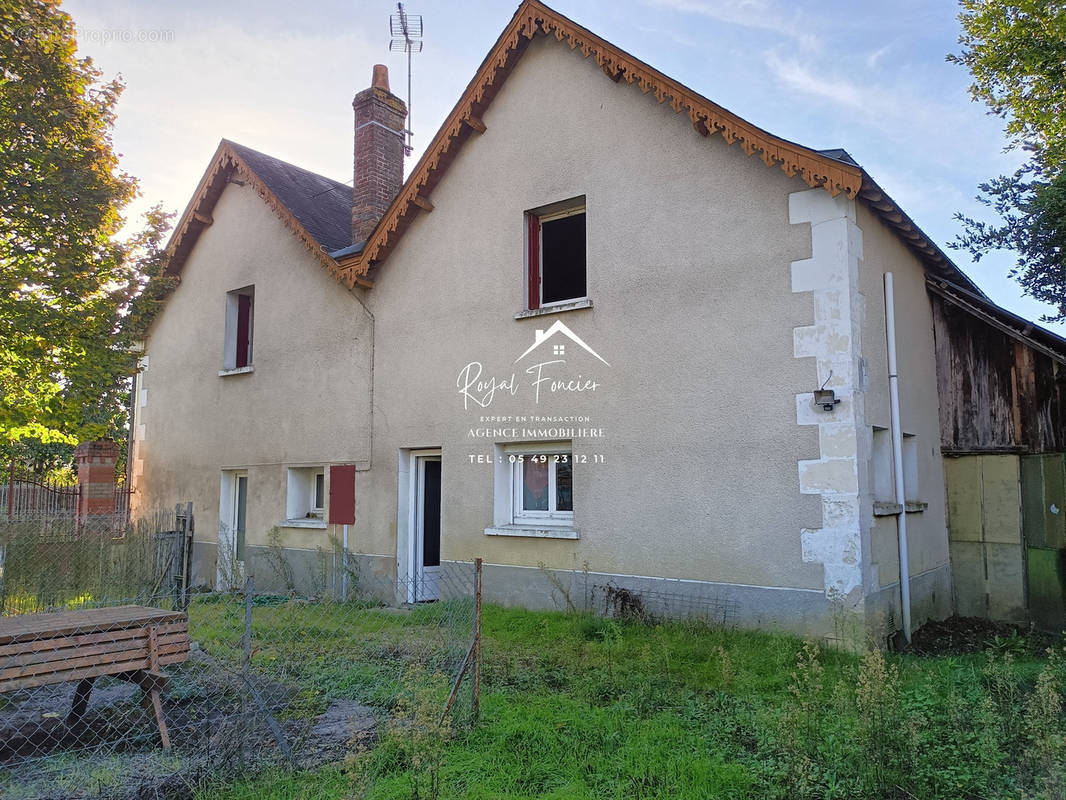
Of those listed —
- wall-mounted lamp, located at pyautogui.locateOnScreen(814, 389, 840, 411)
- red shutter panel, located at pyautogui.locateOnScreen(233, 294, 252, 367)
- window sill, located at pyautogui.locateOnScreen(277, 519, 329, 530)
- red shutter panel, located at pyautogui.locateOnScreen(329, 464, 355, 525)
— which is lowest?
window sill, located at pyautogui.locateOnScreen(277, 519, 329, 530)

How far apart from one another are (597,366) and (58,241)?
31.7ft

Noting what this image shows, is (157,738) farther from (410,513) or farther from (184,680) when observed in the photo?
(410,513)

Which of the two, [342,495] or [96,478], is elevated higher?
[96,478]

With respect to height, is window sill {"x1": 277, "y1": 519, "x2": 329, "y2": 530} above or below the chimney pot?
below

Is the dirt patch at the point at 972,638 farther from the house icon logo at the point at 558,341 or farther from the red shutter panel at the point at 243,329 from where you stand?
the red shutter panel at the point at 243,329

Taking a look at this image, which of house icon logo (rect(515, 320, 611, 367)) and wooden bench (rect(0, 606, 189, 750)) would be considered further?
house icon logo (rect(515, 320, 611, 367))

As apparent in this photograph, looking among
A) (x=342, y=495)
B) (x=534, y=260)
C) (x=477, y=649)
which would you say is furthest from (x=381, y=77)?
(x=477, y=649)

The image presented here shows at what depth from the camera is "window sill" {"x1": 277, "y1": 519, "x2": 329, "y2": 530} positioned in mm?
10492

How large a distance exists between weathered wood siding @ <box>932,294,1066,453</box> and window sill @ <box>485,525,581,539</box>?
16.3 ft

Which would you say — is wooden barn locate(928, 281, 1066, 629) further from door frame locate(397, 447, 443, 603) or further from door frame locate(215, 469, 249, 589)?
door frame locate(215, 469, 249, 589)

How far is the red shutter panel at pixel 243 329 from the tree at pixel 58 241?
1.77 metres

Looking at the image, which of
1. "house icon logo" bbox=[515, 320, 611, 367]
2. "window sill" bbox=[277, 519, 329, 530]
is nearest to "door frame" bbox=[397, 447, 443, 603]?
"window sill" bbox=[277, 519, 329, 530]

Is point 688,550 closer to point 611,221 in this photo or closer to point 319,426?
point 611,221

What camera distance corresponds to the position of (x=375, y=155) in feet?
39.9
